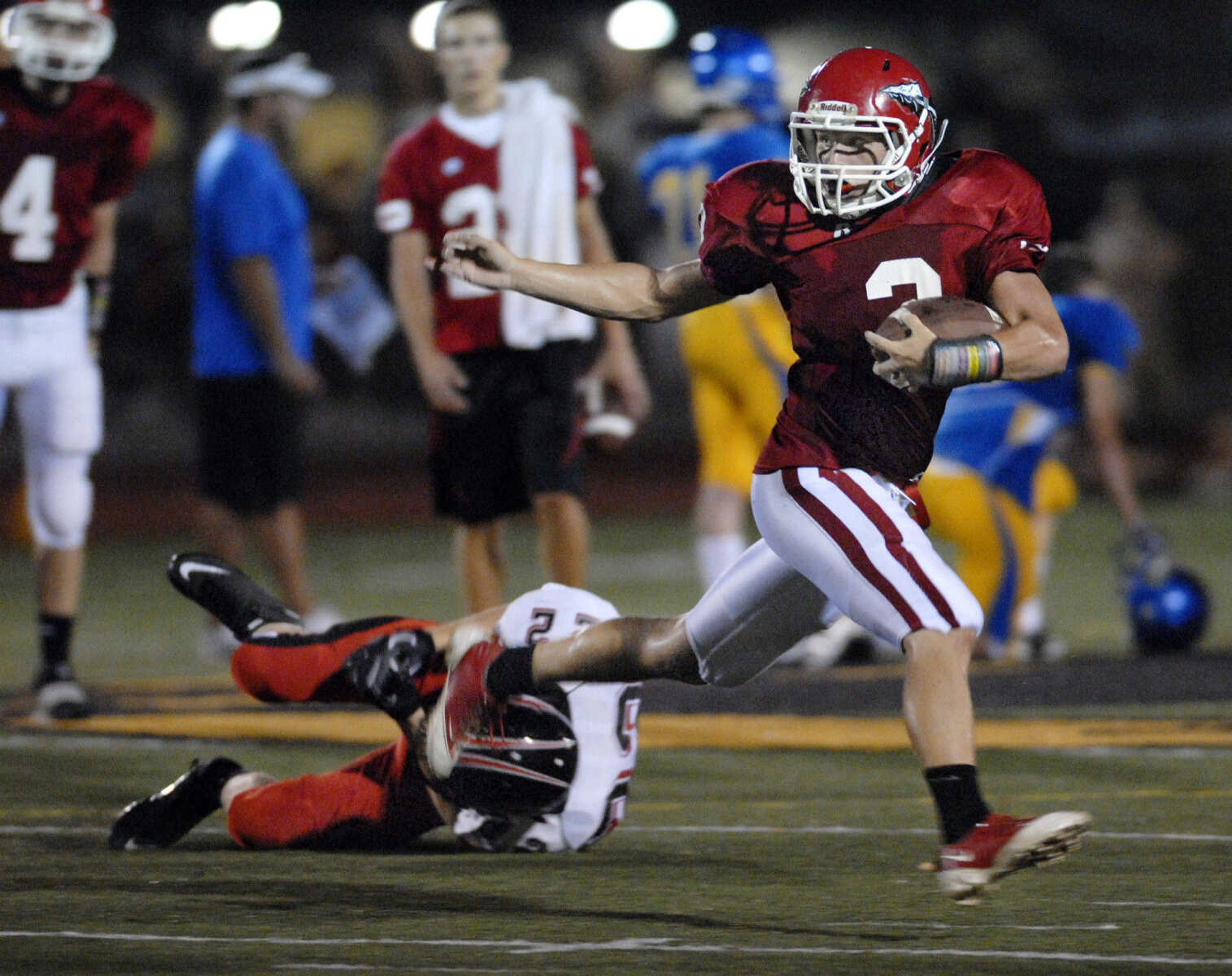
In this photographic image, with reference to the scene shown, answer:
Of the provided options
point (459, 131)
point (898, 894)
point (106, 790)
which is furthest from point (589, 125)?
point (898, 894)

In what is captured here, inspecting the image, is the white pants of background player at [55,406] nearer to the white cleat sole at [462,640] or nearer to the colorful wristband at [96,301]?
the colorful wristband at [96,301]

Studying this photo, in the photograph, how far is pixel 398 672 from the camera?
441 centimetres

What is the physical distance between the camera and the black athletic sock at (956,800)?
12.1 feet

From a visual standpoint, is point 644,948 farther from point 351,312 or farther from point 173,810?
point 351,312

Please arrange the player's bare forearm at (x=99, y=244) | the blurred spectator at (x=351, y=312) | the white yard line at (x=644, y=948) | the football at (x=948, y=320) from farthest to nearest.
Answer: the blurred spectator at (x=351, y=312) → the player's bare forearm at (x=99, y=244) → the football at (x=948, y=320) → the white yard line at (x=644, y=948)

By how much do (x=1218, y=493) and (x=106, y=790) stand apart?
10.3 metres

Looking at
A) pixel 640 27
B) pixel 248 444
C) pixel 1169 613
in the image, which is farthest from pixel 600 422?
pixel 640 27

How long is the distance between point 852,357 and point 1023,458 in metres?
3.93

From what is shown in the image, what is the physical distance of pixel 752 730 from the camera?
6.27m

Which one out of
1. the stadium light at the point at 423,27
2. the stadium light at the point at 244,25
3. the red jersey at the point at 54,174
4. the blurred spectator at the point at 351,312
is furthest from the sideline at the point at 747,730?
the stadium light at the point at 244,25

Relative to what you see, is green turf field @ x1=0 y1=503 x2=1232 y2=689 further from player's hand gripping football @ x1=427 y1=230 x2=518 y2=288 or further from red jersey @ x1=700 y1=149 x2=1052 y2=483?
red jersey @ x1=700 y1=149 x2=1052 y2=483

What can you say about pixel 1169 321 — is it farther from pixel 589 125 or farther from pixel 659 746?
pixel 659 746

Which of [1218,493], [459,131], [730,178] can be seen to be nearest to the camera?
[730,178]

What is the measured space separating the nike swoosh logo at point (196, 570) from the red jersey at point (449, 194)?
1.71 metres
